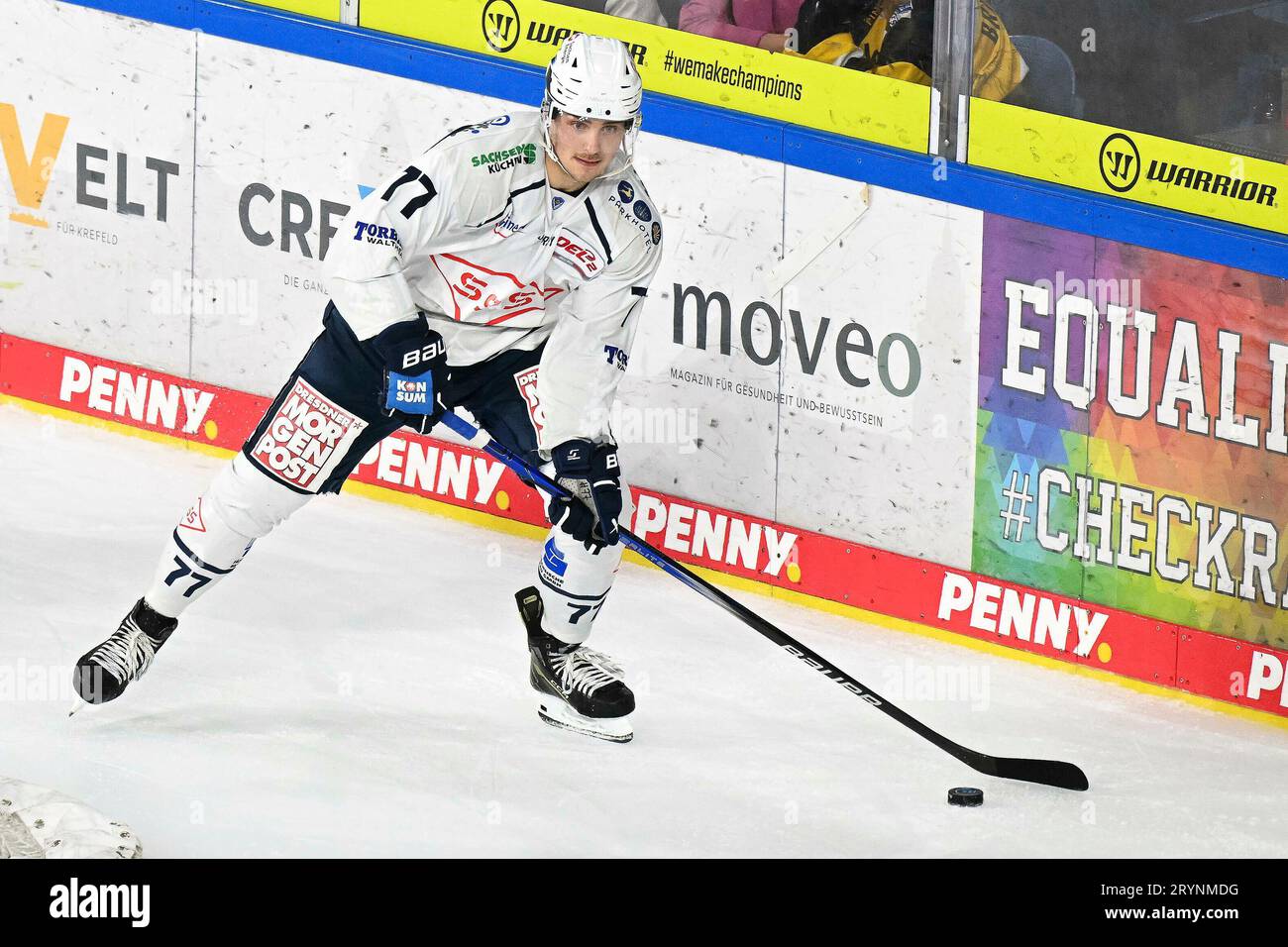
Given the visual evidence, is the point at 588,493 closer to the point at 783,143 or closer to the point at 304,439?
the point at 304,439

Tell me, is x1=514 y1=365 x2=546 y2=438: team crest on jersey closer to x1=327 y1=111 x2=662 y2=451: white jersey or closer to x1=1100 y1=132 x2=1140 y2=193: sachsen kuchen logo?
x1=327 y1=111 x2=662 y2=451: white jersey

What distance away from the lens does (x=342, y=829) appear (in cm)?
401

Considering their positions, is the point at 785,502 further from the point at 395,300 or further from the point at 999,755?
the point at 395,300

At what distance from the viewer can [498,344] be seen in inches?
183

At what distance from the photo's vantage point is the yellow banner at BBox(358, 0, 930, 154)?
575 centimetres

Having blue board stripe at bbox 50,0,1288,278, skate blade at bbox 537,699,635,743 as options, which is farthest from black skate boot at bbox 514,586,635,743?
blue board stripe at bbox 50,0,1288,278

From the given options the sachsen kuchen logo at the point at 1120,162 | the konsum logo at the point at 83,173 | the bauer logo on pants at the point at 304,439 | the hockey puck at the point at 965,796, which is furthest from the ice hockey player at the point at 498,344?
the konsum logo at the point at 83,173

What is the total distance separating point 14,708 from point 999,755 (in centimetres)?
235

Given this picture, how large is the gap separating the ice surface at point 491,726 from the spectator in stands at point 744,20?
5.50 feet

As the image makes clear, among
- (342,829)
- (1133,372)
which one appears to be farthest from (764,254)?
(342,829)

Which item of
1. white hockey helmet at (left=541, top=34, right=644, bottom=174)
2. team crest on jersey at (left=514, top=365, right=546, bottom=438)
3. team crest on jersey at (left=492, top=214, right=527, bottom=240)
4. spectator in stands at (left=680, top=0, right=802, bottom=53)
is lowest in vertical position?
team crest on jersey at (left=514, top=365, right=546, bottom=438)

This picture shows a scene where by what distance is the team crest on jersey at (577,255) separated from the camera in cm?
448

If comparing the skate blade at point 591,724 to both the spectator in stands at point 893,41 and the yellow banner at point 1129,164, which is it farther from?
the spectator in stands at point 893,41

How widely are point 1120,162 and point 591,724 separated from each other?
2211 millimetres
